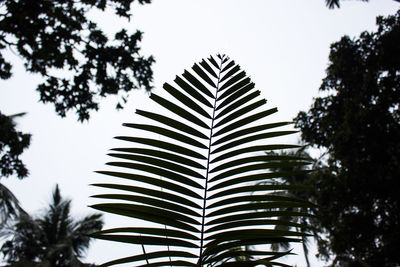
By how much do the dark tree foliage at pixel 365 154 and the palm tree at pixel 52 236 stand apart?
34.9ft

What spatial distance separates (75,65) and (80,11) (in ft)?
6.10

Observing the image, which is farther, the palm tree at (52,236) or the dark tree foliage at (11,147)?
the palm tree at (52,236)

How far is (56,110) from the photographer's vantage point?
6.33 meters

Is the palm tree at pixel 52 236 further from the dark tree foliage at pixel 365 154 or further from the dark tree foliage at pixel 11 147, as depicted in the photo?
the dark tree foliage at pixel 365 154

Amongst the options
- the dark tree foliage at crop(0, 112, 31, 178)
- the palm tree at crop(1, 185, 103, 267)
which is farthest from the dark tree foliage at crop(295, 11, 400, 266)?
the palm tree at crop(1, 185, 103, 267)

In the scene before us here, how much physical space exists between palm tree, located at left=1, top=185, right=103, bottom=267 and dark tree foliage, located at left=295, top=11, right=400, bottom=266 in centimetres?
1065

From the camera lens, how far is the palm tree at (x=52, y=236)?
1143cm

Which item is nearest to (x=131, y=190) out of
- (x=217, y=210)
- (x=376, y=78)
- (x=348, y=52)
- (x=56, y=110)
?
(x=217, y=210)

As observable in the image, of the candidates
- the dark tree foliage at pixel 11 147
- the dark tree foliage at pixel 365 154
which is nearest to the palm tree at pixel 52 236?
the dark tree foliage at pixel 11 147

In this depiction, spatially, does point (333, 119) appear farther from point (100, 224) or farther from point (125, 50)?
point (100, 224)

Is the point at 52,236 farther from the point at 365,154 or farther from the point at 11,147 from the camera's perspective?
the point at 365,154

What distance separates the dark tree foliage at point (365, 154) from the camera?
727cm

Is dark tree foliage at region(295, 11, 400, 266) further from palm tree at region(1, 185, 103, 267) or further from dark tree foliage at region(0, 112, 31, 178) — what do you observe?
palm tree at region(1, 185, 103, 267)

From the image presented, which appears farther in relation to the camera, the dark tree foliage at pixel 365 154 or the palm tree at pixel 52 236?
the palm tree at pixel 52 236
